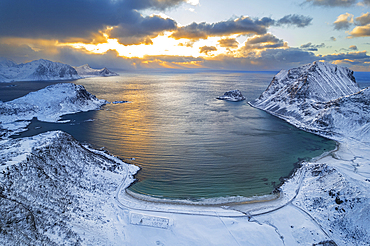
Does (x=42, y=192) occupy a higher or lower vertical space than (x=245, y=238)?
higher

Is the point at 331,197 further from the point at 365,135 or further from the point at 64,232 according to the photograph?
the point at 365,135

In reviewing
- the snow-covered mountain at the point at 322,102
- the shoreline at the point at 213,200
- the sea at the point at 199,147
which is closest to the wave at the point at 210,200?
the shoreline at the point at 213,200

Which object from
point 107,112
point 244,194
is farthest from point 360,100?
point 107,112

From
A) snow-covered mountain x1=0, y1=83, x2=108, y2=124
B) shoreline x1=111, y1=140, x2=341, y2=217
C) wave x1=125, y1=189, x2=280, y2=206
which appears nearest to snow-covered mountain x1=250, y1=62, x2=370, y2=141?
shoreline x1=111, y1=140, x2=341, y2=217

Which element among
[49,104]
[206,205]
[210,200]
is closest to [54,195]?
[206,205]

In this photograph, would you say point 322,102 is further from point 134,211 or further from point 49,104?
point 49,104
